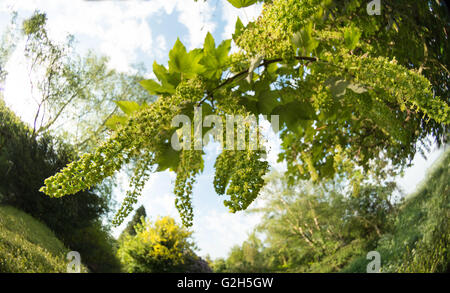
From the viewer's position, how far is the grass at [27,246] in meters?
0.69

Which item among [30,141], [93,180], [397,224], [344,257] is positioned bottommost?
[344,257]

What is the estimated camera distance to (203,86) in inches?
26.8

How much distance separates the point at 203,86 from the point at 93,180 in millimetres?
335

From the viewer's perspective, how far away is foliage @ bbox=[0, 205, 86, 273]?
692mm

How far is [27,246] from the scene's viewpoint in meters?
0.75

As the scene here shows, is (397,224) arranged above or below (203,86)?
below

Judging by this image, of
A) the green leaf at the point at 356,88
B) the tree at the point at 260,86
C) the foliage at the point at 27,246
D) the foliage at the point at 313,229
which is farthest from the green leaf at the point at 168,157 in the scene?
the foliage at the point at 313,229

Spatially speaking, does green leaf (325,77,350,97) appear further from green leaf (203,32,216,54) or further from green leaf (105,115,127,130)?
green leaf (105,115,127,130)

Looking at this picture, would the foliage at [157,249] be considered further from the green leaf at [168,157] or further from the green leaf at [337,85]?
the green leaf at [337,85]

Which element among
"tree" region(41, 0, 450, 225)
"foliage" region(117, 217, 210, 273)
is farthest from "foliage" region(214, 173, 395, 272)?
"tree" region(41, 0, 450, 225)
